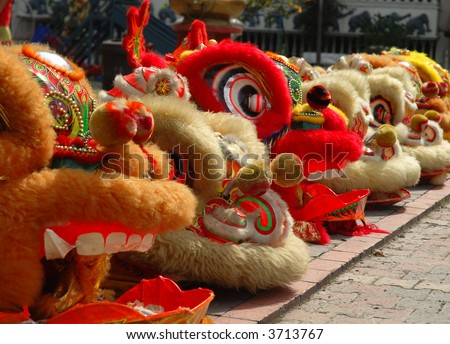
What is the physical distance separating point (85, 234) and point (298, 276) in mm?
1482

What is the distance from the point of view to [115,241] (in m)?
3.21

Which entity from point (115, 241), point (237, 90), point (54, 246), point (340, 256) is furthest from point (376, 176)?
point (54, 246)

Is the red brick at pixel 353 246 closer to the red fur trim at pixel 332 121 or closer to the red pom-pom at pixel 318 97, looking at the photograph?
the red fur trim at pixel 332 121

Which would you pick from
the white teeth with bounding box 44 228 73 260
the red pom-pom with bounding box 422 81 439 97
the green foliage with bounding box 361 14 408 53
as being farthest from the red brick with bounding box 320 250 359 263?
the green foliage with bounding box 361 14 408 53

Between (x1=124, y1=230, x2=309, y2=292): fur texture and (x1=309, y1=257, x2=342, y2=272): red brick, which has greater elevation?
(x1=124, y1=230, x2=309, y2=292): fur texture

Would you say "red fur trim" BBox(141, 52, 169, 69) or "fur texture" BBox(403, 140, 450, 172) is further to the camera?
"fur texture" BBox(403, 140, 450, 172)

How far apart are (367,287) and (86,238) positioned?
203 cm

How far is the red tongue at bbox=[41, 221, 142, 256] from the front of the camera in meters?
3.14

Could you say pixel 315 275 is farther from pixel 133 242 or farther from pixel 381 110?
pixel 381 110

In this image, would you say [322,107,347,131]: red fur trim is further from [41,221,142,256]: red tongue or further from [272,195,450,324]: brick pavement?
[41,221,142,256]: red tongue

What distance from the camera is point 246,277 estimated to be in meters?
4.13

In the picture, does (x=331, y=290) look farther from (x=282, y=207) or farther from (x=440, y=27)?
(x=440, y=27)

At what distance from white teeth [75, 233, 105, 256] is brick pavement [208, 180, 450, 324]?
856 millimetres

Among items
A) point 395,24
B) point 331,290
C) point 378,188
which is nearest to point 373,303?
point 331,290
